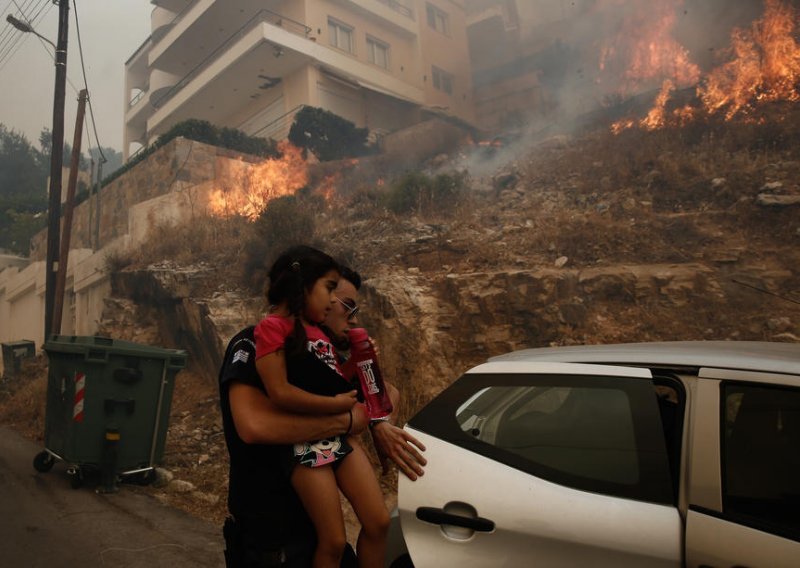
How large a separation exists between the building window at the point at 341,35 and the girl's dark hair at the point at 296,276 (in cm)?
2292

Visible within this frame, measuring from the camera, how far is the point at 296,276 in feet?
5.91

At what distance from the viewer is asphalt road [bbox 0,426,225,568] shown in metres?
3.80

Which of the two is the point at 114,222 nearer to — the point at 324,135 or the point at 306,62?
the point at 324,135

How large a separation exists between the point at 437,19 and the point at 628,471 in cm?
2949

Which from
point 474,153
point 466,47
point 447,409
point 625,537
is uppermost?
point 466,47

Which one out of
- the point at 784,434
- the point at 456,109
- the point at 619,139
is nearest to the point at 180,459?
the point at 784,434

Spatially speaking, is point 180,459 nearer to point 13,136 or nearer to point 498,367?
point 498,367

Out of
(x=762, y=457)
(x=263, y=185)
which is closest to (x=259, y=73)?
(x=263, y=185)

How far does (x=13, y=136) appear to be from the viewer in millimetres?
41312

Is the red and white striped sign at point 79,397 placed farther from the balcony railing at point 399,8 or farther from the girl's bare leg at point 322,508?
the balcony railing at point 399,8

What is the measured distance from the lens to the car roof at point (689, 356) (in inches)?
62.9

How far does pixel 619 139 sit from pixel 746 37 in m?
5.64

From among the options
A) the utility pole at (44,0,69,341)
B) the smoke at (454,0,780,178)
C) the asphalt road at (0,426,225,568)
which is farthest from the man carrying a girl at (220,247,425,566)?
the smoke at (454,0,780,178)

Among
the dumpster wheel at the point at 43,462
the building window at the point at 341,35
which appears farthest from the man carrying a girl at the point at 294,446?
the building window at the point at 341,35
